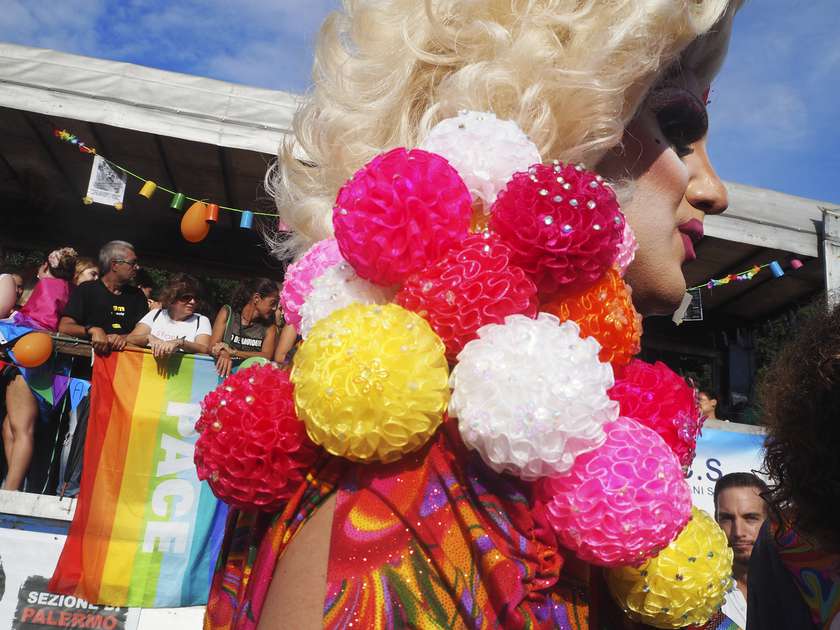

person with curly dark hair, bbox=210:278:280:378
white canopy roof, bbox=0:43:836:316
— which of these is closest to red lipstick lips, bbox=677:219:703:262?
white canopy roof, bbox=0:43:836:316

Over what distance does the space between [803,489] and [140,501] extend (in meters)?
3.42

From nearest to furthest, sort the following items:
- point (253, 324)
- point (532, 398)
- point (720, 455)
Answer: point (532, 398) < point (720, 455) < point (253, 324)

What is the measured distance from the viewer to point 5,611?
337 cm

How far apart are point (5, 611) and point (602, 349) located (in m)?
3.54

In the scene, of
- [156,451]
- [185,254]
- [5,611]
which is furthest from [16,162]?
[5,611]

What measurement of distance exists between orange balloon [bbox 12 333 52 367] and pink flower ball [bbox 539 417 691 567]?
3.90m

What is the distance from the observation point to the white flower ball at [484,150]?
1094 mm

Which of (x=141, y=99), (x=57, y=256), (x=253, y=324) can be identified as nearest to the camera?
(x=141, y=99)

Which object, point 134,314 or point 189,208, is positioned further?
point 189,208

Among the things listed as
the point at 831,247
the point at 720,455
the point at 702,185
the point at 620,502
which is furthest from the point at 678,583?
the point at 831,247

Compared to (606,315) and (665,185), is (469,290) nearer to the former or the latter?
(606,315)

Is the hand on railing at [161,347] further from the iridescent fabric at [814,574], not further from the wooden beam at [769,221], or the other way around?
the wooden beam at [769,221]

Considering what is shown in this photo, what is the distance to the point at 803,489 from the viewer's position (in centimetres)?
144

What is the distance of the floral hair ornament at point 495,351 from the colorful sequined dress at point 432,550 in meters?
0.04
